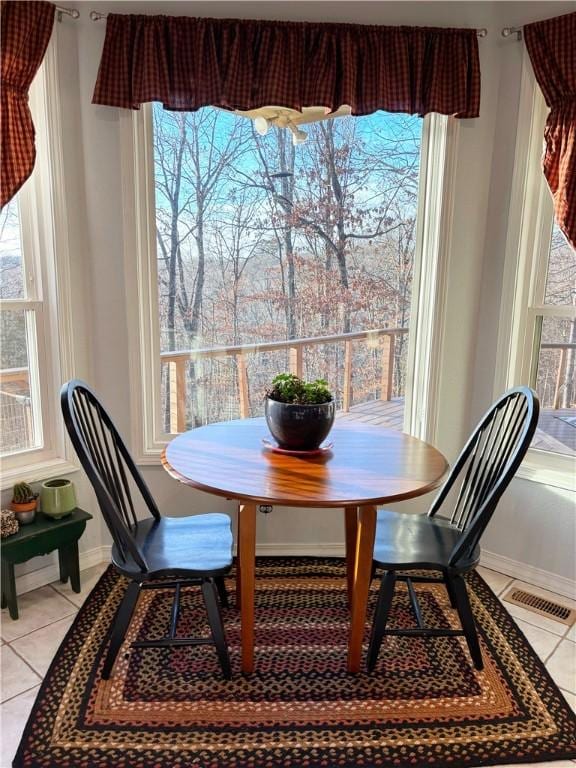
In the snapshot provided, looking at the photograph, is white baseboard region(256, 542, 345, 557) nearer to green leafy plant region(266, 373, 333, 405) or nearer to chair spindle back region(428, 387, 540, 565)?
chair spindle back region(428, 387, 540, 565)

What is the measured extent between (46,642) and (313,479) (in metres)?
1.23

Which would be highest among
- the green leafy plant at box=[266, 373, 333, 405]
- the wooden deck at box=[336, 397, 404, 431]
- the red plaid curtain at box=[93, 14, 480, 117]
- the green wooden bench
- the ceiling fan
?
the red plaid curtain at box=[93, 14, 480, 117]

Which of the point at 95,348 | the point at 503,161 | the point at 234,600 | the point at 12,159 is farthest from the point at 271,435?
the point at 503,161

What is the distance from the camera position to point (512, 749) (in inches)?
67.2

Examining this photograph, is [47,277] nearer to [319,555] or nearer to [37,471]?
[37,471]

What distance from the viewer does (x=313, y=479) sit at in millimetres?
1829

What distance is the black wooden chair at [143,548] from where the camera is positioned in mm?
1747

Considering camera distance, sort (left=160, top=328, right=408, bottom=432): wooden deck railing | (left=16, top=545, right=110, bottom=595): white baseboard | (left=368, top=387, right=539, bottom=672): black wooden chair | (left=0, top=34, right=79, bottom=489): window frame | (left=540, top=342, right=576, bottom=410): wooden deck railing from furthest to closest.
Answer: (left=160, top=328, right=408, bottom=432): wooden deck railing → (left=540, top=342, right=576, bottom=410): wooden deck railing → (left=16, top=545, right=110, bottom=595): white baseboard → (left=0, top=34, right=79, bottom=489): window frame → (left=368, top=387, right=539, bottom=672): black wooden chair

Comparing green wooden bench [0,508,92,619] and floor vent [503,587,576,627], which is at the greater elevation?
green wooden bench [0,508,92,619]

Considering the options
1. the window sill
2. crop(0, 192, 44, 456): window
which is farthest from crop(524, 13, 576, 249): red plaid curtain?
the window sill

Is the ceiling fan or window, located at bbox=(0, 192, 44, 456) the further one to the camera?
window, located at bbox=(0, 192, 44, 456)

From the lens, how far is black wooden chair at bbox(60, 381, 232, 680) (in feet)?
5.73

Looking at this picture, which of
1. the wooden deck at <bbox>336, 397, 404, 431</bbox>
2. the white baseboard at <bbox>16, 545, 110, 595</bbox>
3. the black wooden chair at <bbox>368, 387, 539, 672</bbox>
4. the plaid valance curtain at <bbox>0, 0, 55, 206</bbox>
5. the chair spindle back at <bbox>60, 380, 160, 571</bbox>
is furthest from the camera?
the wooden deck at <bbox>336, 397, 404, 431</bbox>

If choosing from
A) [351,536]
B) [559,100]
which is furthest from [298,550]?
[559,100]
